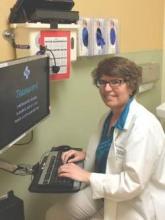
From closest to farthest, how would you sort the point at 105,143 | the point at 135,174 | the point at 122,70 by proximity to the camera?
the point at 135,174
the point at 122,70
the point at 105,143

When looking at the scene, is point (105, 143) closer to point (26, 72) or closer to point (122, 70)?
point (122, 70)

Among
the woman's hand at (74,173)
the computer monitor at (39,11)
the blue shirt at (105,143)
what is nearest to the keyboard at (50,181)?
the woman's hand at (74,173)

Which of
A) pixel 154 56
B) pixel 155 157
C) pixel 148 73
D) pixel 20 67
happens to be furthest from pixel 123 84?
pixel 154 56

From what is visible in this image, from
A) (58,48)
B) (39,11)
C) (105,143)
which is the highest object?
(39,11)

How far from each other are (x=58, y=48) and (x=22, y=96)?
17.1 inches

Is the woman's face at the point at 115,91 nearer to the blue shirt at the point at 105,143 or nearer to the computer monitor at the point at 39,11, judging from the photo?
the blue shirt at the point at 105,143

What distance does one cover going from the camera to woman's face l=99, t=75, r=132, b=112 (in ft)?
5.39

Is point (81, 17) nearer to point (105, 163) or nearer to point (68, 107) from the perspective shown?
point (68, 107)

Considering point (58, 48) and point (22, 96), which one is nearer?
point (22, 96)

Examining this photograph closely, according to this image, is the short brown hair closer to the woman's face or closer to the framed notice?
the woman's face

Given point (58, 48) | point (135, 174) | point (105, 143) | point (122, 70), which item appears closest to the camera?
point (135, 174)

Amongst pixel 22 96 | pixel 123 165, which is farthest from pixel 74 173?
pixel 22 96

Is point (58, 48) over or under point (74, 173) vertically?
over

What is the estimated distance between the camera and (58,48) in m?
1.87
